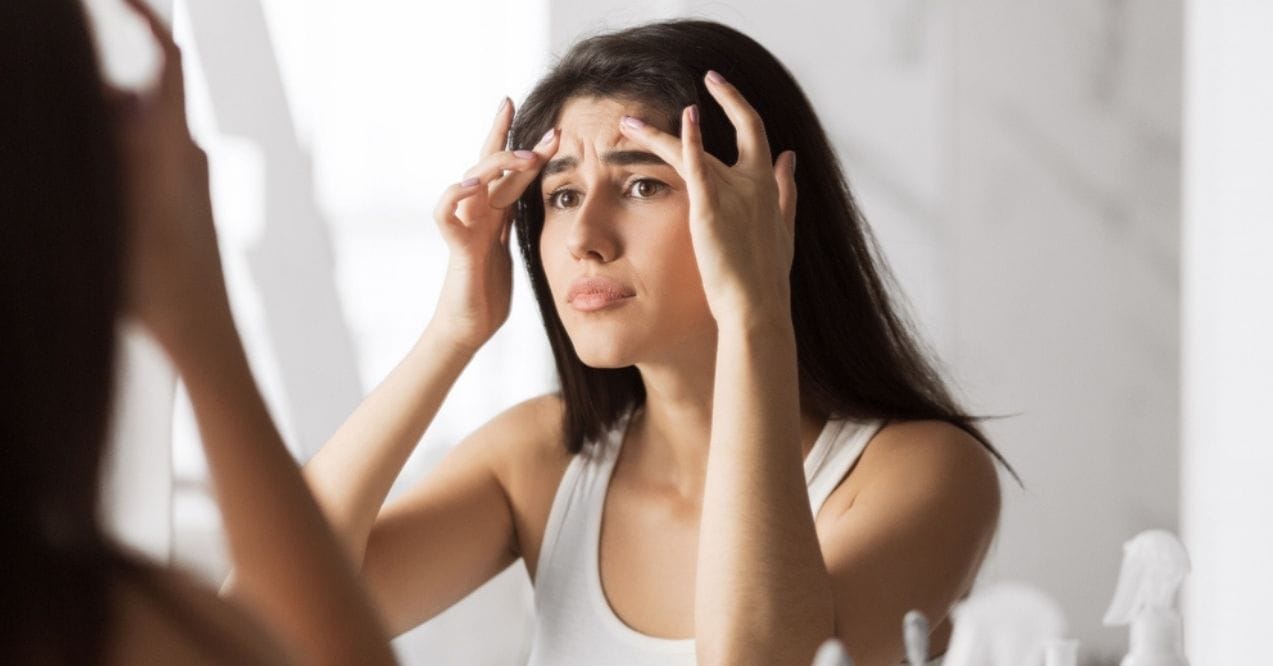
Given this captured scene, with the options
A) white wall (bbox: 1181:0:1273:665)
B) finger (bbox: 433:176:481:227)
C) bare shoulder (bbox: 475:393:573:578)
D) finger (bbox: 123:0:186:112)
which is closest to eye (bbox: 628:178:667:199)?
finger (bbox: 433:176:481:227)

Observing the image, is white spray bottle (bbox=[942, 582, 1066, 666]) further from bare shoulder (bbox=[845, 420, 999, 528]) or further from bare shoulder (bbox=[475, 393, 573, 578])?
bare shoulder (bbox=[475, 393, 573, 578])

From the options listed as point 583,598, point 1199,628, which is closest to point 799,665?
point 583,598

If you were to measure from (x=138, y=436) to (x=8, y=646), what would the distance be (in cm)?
6

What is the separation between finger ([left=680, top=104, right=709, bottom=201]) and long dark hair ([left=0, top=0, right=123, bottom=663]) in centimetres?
45

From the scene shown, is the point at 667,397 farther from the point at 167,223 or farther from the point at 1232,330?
the point at 167,223

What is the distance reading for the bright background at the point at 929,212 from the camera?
47.6 inches

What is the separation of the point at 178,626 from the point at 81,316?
73 millimetres

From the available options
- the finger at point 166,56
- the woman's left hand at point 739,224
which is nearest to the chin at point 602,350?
the woman's left hand at point 739,224

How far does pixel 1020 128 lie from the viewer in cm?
125

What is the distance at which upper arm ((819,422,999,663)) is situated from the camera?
2.46ft

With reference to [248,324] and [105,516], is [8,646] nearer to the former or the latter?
[105,516]

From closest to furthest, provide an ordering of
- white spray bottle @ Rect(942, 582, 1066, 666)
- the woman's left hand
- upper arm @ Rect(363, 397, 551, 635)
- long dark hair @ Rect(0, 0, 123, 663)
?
long dark hair @ Rect(0, 0, 123, 663)
white spray bottle @ Rect(942, 582, 1066, 666)
the woman's left hand
upper arm @ Rect(363, 397, 551, 635)

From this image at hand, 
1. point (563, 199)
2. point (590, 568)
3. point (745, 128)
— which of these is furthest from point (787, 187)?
point (590, 568)

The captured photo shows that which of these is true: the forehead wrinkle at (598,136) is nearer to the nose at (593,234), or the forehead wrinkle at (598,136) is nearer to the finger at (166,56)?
the nose at (593,234)
